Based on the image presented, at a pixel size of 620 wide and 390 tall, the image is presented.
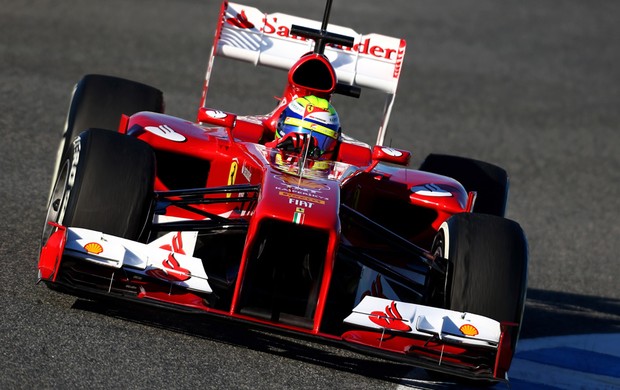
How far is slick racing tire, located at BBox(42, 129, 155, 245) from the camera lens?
6688 millimetres

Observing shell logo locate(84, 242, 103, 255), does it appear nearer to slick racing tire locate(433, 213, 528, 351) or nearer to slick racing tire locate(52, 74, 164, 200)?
slick racing tire locate(433, 213, 528, 351)

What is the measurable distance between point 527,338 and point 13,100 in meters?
7.29

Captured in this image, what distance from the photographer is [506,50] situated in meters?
21.1

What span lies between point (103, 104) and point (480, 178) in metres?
3.01

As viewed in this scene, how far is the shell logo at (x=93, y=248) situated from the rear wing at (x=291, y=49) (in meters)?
3.67

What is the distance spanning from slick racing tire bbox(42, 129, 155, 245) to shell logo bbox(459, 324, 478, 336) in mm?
1917

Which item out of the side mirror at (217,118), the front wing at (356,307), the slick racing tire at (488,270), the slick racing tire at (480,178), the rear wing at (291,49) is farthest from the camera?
the rear wing at (291,49)

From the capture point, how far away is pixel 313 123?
8234 mm

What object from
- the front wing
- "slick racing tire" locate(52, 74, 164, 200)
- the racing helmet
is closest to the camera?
the front wing

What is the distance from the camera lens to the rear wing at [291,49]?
980 cm

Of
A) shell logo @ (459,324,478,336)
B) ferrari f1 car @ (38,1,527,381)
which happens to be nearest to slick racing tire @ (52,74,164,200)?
ferrari f1 car @ (38,1,527,381)

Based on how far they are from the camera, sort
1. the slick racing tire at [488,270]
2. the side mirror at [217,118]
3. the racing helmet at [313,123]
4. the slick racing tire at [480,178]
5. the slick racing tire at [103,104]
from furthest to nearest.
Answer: the slick racing tire at [480,178] < the slick racing tire at [103,104] < the racing helmet at [313,123] < the side mirror at [217,118] < the slick racing tire at [488,270]

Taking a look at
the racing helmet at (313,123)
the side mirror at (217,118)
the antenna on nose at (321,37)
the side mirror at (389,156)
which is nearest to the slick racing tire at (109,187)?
the side mirror at (217,118)

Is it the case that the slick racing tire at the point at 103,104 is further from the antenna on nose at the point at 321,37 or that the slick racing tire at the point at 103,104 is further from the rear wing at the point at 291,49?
the antenna on nose at the point at 321,37
